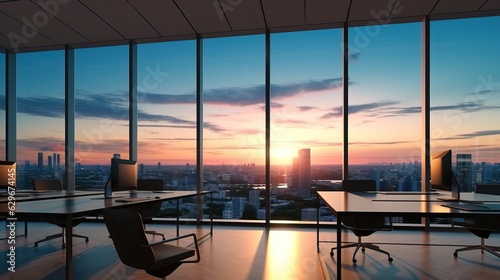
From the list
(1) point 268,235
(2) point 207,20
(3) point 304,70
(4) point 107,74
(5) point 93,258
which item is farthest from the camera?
(4) point 107,74

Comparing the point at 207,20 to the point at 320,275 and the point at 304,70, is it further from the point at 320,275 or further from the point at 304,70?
the point at 320,275

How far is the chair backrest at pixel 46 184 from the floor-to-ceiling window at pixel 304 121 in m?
3.37

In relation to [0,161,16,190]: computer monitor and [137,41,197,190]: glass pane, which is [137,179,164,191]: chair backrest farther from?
[0,161,16,190]: computer monitor

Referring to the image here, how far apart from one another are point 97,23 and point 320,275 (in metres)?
5.02

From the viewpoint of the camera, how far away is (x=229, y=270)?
3205mm

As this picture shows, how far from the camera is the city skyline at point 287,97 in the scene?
16.6 feet

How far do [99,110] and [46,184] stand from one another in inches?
75.2

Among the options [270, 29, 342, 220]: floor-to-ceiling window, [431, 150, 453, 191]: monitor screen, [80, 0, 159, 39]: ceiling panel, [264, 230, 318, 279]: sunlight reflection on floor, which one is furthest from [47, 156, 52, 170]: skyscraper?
[431, 150, 453, 191]: monitor screen

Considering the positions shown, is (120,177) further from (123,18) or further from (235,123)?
(123,18)

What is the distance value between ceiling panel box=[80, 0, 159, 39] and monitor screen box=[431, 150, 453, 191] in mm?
4497

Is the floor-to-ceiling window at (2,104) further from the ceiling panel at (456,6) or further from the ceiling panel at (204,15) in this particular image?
the ceiling panel at (456,6)

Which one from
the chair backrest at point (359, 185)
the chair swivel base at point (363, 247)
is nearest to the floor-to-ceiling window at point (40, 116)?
the chair backrest at point (359, 185)

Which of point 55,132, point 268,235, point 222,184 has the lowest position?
point 268,235

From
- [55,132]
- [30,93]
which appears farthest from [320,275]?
[30,93]
